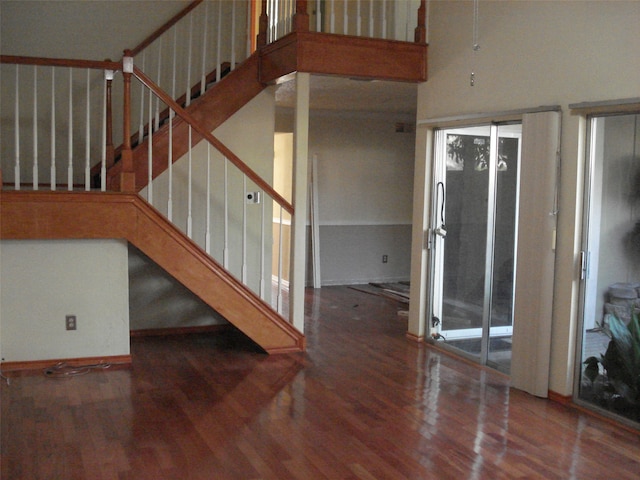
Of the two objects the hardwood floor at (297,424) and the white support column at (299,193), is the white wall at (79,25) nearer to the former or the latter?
the white support column at (299,193)

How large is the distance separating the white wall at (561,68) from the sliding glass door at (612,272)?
9cm

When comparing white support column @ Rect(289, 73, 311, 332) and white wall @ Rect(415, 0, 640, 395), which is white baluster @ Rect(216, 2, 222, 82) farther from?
white wall @ Rect(415, 0, 640, 395)

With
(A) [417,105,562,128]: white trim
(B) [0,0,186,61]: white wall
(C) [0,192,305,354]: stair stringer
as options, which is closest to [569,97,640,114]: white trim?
(A) [417,105,562,128]: white trim

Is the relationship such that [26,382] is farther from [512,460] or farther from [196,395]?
[512,460]

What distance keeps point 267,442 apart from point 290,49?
313 cm

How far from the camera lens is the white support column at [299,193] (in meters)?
5.38

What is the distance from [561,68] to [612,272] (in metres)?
1.35

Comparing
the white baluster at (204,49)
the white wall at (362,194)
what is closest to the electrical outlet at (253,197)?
the white baluster at (204,49)

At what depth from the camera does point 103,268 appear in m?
4.97

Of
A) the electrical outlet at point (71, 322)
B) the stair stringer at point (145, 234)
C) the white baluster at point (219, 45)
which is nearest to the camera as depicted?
the stair stringer at point (145, 234)

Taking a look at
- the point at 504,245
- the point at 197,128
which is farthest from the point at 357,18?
the point at 504,245

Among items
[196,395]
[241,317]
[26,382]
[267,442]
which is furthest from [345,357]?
[26,382]

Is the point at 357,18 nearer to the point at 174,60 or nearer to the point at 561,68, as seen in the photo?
the point at 174,60

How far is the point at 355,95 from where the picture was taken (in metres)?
7.05
